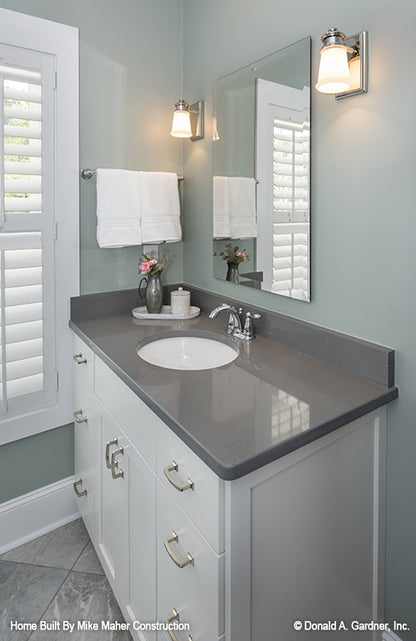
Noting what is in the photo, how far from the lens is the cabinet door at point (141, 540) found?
1188 mm

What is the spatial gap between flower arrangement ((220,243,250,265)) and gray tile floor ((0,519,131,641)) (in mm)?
1356

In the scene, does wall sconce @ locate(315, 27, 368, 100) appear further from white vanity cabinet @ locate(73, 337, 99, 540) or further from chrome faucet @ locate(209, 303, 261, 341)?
white vanity cabinet @ locate(73, 337, 99, 540)

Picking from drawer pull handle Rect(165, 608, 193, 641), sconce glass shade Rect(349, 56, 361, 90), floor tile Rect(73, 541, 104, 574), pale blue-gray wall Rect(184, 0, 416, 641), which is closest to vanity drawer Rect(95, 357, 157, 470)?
drawer pull handle Rect(165, 608, 193, 641)

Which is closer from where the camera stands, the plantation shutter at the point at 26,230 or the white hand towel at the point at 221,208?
the plantation shutter at the point at 26,230

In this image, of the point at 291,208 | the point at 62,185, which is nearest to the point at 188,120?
the point at 62,185

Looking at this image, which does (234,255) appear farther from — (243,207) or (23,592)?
(23,592)

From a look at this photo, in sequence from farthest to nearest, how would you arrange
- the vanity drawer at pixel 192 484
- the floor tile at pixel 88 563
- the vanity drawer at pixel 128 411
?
the floor tile at pixel 88 563, the vanity drawer at pixel 128 411, the vanity drawer at pixel 192 484

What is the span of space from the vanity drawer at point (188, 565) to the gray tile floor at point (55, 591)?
57 centimetres

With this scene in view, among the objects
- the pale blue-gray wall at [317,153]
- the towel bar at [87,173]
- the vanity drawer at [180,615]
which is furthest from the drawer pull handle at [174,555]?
the towel bar at [87,173]

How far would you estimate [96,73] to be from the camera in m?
1.81

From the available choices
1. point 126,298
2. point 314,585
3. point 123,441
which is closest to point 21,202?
point 126,298

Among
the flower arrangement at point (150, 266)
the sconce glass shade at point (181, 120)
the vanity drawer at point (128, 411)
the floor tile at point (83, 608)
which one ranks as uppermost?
the sconce glass shade at point (181, 120)

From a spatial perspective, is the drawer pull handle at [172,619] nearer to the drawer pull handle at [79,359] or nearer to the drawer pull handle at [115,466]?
the drawer pull handle at [115,466]

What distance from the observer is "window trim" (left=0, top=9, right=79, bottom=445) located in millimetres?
1626
